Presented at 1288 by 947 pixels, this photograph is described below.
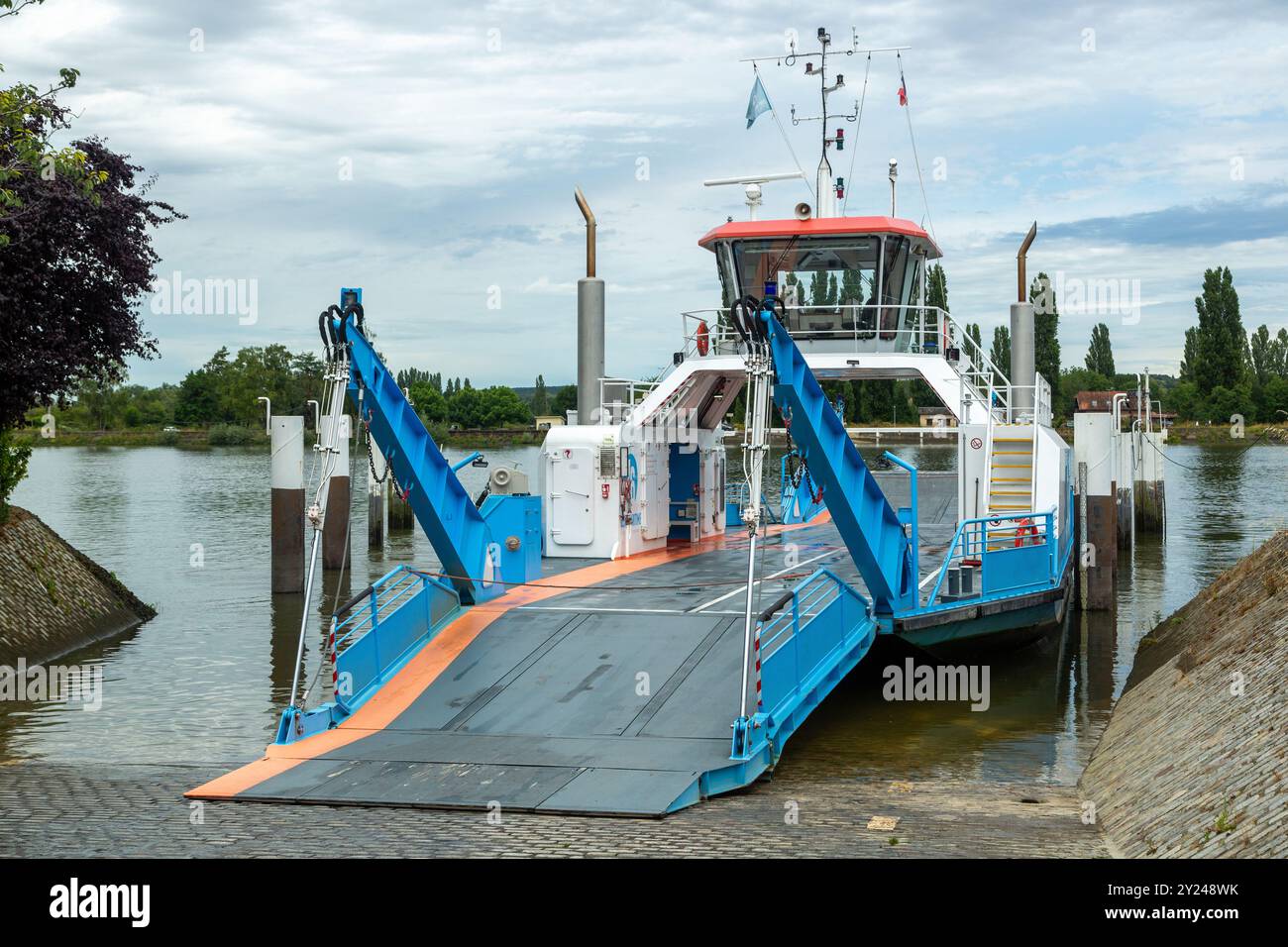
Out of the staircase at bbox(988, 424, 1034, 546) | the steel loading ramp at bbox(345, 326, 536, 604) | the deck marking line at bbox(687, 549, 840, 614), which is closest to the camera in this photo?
the steel loading ramp at bbox(345, 326, 536, 604)

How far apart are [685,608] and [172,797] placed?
19.3ft

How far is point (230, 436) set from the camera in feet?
385

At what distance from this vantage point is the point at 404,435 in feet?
42.4

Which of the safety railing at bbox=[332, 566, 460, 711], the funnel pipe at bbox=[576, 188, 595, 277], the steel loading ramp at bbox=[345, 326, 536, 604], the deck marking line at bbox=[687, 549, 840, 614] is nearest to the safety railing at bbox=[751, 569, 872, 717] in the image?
the deck marking line at bbox=[687, 549, 840, 614]

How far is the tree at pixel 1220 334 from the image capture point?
8762 cm

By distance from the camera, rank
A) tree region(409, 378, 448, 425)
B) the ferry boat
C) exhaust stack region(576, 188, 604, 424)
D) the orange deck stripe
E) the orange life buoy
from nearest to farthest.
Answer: the orange deck stripe
the ferry boat
the orange life buoy
exhaust stack region(576, 188, 604, 424)
tree region(409, 378, 448, 425)

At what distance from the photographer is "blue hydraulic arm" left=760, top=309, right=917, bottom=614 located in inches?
471

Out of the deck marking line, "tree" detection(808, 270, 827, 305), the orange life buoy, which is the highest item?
"tree" detection(808, 270, 827, 305)

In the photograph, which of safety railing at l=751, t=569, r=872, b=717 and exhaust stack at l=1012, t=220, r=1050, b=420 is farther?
exhaust stack at l=1012, t=220, r=1050, b=420

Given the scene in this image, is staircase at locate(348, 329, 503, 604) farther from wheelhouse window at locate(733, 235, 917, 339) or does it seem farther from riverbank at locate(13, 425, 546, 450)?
riverbank at locate(13, 425, 546, 450)

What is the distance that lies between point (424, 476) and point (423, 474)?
0.03 metres

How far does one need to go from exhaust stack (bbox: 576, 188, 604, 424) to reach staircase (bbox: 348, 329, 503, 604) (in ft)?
15.6

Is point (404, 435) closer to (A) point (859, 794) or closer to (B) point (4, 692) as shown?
(A) point (859, 794)
